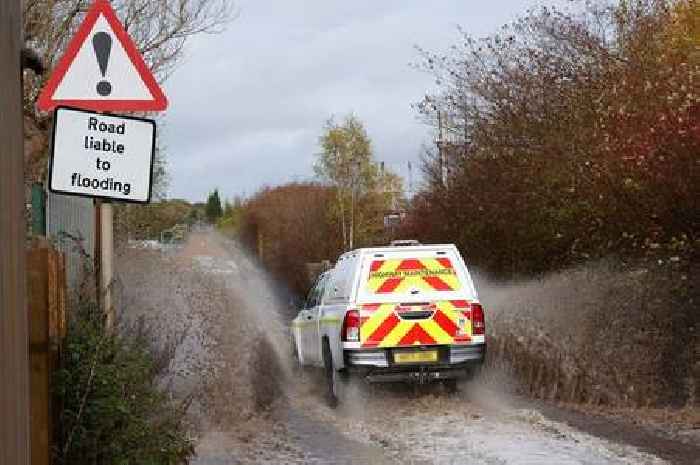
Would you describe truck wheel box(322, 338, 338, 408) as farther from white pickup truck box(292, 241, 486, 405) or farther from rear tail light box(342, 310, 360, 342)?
rear tail light box(342, 310, 360, 342)

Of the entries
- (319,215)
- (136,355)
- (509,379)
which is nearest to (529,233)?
(509,379)

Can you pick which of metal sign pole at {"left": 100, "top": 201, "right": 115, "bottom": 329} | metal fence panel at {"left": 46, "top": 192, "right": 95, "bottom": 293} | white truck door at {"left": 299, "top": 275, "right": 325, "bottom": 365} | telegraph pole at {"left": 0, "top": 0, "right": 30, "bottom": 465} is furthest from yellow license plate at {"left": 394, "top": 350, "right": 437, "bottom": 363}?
telegraph pole at {"left": 0, "top": 0, "right": 30, "bottom": 465}


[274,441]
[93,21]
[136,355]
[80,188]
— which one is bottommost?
[274,441]

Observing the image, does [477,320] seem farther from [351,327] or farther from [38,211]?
[38,211]

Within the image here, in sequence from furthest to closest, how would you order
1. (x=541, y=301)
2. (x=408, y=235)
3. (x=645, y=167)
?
(x=408, y=235)
(x=541, y=301)
(x=645, y=167)

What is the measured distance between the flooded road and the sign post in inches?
116

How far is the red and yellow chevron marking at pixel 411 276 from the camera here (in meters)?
13.2

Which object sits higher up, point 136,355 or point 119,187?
point 119,187

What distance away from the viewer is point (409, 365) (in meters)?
12.7

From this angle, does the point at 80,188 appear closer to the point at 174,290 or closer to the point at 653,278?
the point at 174,290

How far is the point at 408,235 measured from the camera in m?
30.2

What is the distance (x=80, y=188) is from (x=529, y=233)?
14044 mm

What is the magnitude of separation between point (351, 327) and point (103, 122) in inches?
267

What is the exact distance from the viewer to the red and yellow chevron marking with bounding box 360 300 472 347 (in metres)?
12.7
